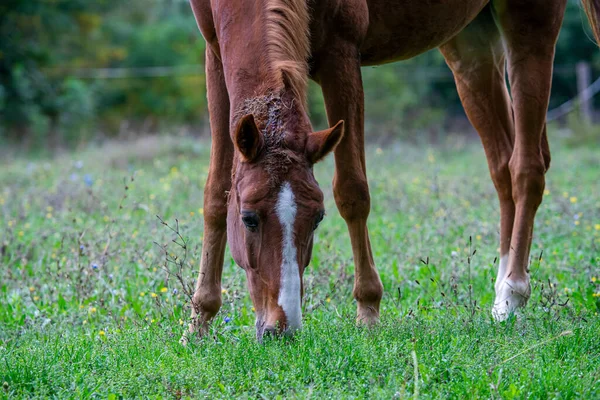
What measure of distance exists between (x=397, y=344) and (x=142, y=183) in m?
6.21

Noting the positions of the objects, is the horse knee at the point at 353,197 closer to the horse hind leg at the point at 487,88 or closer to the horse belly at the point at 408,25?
the horse belly at the point at 408,25

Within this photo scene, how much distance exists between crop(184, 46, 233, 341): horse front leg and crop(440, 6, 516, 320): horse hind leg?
1954mm

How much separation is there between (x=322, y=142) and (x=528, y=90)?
2.05m

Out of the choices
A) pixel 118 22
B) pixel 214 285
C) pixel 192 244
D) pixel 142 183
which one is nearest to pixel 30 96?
pixel 118 22

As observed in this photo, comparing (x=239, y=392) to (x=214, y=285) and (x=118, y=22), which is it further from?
(x=118, y=22)

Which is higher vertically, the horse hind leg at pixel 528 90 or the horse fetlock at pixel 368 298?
the horse hind leg at pixel 528 90

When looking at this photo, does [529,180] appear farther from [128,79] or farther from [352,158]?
[128,79]

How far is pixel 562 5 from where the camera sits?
4281 mm

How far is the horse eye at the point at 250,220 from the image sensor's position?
2.62 metres

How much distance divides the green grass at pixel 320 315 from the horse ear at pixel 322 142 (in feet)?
2.35

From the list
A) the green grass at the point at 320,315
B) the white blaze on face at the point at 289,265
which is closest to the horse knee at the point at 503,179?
the green grass at the point at 320,315

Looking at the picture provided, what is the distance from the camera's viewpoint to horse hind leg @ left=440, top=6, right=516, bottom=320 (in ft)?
14.7

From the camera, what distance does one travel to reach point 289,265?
255 centimetres

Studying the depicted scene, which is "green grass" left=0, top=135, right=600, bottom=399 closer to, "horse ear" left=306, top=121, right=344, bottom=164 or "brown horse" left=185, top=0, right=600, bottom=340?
"brown horse" left=185, top=0, right=600, bottom=340
